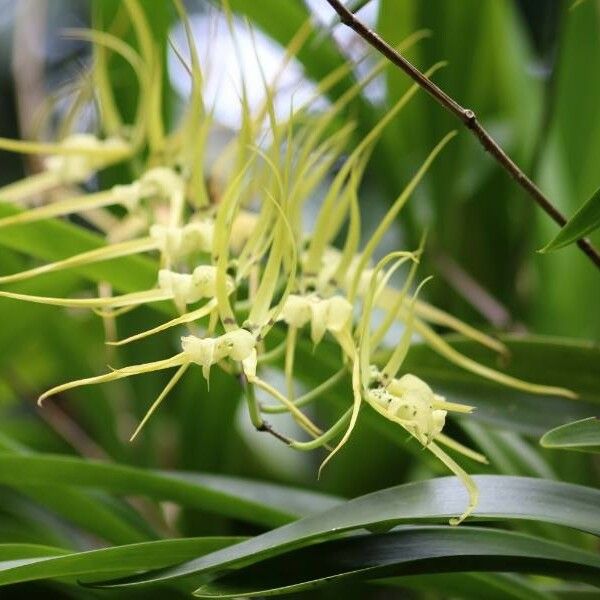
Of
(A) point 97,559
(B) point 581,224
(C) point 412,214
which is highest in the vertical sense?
(C) point 412,214

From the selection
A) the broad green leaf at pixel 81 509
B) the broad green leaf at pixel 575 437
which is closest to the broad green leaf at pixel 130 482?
the broad green leaf at pixel 81 509

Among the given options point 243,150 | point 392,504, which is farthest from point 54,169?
point 392,504

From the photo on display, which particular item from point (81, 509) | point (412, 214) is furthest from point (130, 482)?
point (412, 214)

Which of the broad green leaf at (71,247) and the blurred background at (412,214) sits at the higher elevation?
the blurred background at (412,214)

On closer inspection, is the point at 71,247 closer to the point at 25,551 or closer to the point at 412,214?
the point at 25,551

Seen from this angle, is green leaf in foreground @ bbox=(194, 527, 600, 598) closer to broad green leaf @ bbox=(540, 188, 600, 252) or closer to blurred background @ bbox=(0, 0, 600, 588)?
broad green leaf @ bbox=(540, 188, 600, 252)

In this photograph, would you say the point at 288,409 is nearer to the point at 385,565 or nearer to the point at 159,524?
the point at 385,565

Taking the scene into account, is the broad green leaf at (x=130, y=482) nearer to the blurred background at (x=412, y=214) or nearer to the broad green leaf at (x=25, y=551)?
the broad green leaf at (x=25, y=551)
